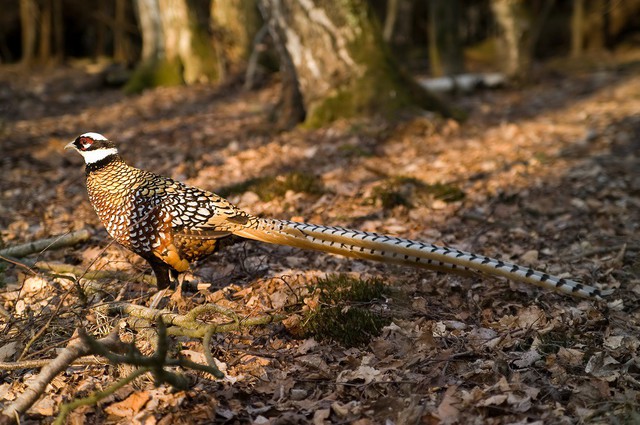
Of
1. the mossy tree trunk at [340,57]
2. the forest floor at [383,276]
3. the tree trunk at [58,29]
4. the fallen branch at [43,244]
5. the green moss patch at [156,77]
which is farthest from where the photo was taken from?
the tree trunk at [58,29]

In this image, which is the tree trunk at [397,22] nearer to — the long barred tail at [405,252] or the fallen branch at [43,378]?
the long barred tail at [405,252]

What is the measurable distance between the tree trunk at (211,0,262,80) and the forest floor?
4962 mm

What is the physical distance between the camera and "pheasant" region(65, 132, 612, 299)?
4914 millimetres

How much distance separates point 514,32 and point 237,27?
7413 mm

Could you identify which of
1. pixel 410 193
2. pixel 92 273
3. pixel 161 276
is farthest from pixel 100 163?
pixel 410 193

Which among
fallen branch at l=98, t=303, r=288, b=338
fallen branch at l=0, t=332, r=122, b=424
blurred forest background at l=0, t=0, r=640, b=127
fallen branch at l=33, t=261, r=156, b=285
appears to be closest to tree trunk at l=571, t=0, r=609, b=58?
blurred forest background at l=0, t=0, r=640, b=127

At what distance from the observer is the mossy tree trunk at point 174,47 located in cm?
1658

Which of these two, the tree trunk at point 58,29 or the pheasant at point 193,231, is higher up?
the tree trunk at point 58,29

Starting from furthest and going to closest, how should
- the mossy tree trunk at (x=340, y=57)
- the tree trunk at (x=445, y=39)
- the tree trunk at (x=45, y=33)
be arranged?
the tree trunk at (x=45, y=33), the tree trunk at (x=445, y=39), the mossy tree trunk at (x=340, y=57)

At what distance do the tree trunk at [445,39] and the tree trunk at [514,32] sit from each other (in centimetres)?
158

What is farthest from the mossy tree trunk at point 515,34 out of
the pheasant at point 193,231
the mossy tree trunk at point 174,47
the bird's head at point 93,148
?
the bird's head at point 93,148

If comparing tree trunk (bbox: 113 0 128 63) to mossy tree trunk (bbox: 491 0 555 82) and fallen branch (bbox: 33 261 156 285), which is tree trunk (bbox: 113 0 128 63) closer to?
mossy tree trunk (bbox: 491 0 555 82)

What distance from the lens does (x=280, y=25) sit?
10484mm

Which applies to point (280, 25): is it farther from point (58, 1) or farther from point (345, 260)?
point (58, 1)
